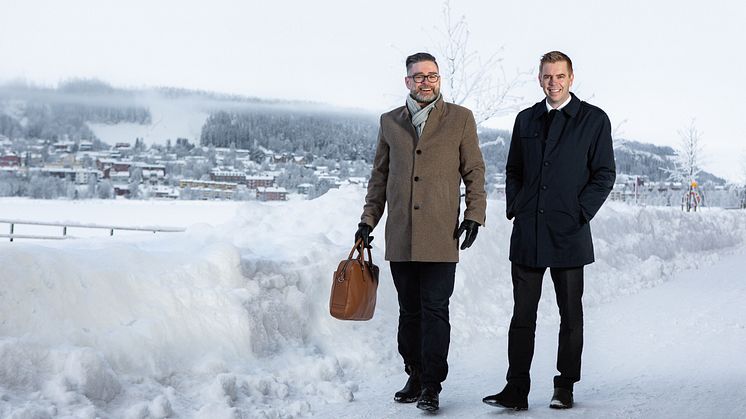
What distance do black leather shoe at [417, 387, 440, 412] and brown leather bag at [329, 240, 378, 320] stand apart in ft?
2.00

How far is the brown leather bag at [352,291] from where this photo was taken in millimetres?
5227

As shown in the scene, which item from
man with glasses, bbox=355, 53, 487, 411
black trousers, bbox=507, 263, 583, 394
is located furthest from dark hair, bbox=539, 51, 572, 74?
black trousers, bbox=507, 263, 583, 394

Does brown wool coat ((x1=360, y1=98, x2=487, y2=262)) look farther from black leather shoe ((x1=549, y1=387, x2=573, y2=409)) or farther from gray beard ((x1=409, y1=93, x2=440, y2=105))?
black leather shoe ((x1=549, y1=387, x2=573, y2=409))

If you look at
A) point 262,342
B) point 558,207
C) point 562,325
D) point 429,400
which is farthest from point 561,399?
point 262,342

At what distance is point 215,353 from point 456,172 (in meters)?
2.15

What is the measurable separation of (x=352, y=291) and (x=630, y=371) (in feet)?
7.85

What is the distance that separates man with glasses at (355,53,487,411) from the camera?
16.6 ft

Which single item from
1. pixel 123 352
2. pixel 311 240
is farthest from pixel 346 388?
pixel 311 240

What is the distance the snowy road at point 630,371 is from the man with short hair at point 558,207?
30 centimetres

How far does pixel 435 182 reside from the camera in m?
Result: 5.11

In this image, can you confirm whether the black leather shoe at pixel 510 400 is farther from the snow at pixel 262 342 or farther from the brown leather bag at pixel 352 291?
the brown leather bag at pixel 352 291

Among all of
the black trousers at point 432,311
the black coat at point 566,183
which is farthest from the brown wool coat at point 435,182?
the black coat at point 566,183

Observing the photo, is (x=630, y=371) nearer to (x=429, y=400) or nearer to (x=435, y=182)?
(x=429, y=400)

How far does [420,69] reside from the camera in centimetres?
503
